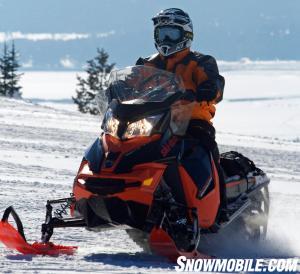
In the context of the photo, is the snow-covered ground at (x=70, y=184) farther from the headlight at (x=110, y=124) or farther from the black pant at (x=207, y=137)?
the headlight at (x=110, y=124)

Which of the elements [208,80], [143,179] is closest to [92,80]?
[208,80]

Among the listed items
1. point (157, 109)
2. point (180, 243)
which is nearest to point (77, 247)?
point (180, 243)

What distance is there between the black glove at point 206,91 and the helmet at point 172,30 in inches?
17.6

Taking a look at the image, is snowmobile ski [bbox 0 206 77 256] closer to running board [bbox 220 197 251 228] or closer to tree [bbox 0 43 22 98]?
running board [bbox 220 197 251 228]

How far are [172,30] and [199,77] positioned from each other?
409 millimetres

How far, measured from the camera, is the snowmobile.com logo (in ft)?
16.4

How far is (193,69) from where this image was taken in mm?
5973

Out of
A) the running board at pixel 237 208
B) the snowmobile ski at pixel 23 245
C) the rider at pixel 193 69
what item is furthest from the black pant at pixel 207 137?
the snowmobile ski at pixel 23 245

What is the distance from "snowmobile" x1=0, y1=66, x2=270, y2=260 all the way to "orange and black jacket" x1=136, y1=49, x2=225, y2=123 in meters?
0.25

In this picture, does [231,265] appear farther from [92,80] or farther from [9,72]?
→ [92,80]

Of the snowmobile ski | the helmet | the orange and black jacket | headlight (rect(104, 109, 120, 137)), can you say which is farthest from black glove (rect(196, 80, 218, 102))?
the snowmobile ski

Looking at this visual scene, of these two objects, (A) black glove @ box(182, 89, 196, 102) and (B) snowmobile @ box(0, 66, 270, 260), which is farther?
(A) black glove @ box(182, 89, 196, 102)

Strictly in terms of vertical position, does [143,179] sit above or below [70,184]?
above

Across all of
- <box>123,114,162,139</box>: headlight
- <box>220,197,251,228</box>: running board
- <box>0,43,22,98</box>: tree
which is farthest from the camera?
<box>0,43,22,98</box>: tree
